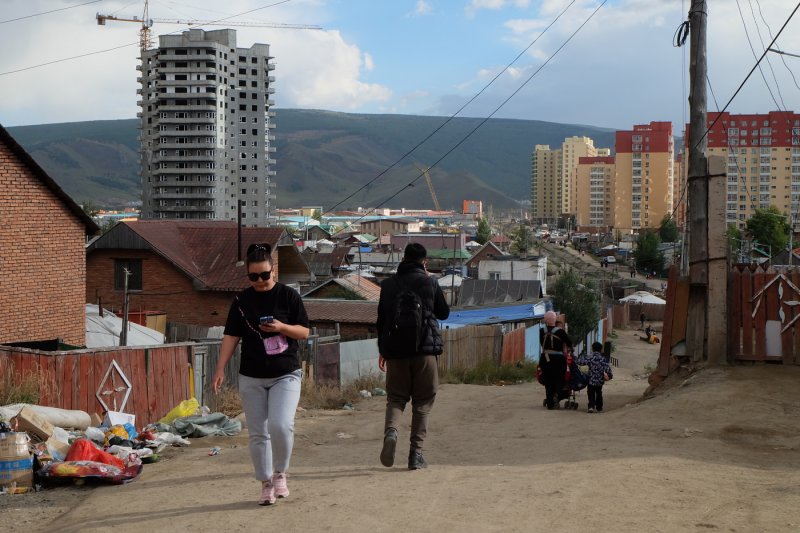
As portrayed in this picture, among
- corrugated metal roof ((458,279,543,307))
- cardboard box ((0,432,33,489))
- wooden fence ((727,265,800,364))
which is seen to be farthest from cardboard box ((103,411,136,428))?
corrugated metal roof ((458,279,543,307))

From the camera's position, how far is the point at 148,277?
107 feet

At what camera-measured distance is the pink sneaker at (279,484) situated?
6492mm

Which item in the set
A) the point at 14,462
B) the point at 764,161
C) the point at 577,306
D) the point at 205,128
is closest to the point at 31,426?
the point at 14,462

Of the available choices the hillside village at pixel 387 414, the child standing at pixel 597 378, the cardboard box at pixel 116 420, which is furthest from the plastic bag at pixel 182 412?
the child standing at pixel 597 378

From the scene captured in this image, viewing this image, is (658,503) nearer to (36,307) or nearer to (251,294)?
(251,294)

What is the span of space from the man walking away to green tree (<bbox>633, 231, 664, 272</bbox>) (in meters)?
104

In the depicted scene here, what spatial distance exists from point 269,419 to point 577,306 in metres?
40.4

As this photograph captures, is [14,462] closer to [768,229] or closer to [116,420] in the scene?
[116,420]

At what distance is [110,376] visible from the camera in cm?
1195

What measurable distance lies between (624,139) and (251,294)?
182m

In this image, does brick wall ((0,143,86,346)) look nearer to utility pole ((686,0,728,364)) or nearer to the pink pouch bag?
utility pole ((686,0,728,364))

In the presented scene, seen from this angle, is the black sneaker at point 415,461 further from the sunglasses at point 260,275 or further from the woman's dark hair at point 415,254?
the sunglasses at point 260,275

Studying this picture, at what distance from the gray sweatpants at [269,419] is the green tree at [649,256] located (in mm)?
105903

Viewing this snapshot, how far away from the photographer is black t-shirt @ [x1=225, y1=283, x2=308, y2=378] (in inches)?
254
